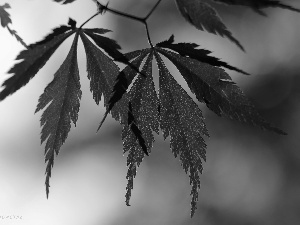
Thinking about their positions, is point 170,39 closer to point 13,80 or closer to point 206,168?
point 13,80

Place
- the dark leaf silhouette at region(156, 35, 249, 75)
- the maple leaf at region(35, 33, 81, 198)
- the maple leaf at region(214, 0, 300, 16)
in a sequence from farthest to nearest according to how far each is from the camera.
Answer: the maple leaf at region(35, 33, 81, 198) → the dark leaf silhouette at region(156, 35, 249, 75) → the maple leaf at region(214, 0, 300, 16)

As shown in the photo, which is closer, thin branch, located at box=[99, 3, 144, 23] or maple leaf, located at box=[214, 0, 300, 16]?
maple leaf, located at box=[214, 0, 300, 16]

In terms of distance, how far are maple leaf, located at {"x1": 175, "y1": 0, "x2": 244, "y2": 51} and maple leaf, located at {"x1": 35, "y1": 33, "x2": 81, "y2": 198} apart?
27 centimetres

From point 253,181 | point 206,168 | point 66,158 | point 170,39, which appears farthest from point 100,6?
point 253,181

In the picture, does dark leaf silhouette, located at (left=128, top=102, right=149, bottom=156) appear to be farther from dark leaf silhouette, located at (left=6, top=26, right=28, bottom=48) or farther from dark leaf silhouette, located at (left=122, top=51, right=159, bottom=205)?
dark leaf silhouette, located at (left=6, top=26, right=28, bottom=48)

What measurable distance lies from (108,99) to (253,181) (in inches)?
243

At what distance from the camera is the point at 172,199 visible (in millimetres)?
6453

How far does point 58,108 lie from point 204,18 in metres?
0.32

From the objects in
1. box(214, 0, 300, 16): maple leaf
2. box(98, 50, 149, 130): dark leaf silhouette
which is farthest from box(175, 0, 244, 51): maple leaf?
box(98, 50, 149, 130): dark leaf silhouette

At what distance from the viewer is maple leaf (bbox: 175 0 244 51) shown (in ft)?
1.74

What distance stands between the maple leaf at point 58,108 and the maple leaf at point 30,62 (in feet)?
0.26

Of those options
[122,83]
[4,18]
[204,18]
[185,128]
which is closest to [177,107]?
[185,128]

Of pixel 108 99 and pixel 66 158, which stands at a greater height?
pixel 66 158

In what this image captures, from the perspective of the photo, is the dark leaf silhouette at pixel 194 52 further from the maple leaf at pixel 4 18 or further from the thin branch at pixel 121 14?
the maple leaf at pixel 4 18
